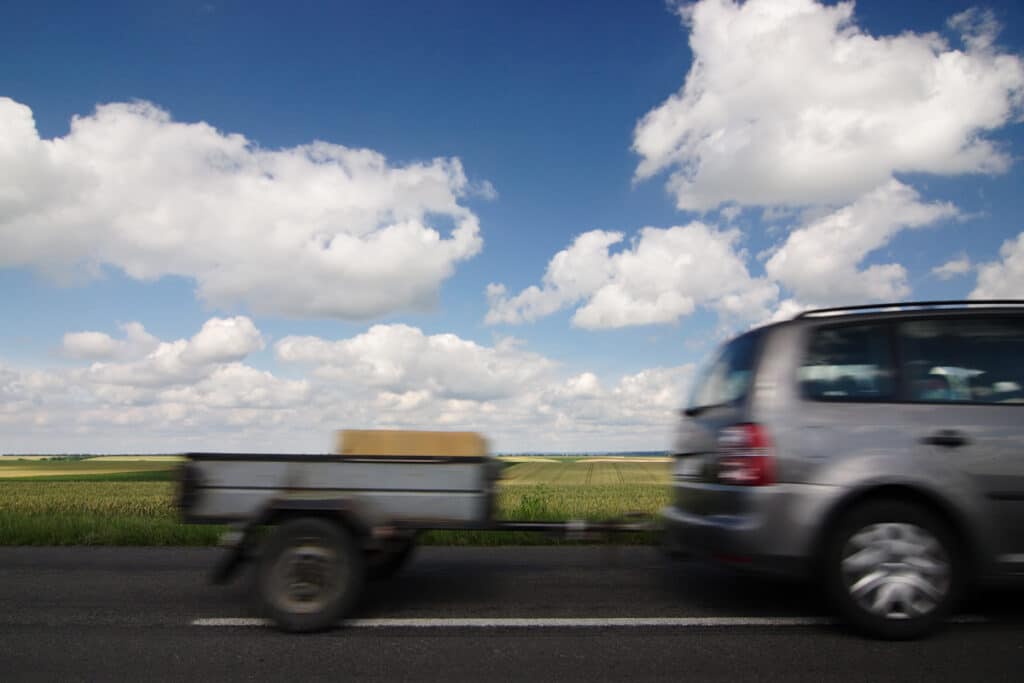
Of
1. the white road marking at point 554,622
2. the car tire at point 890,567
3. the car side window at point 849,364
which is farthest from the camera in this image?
the white road marking at point 554,622

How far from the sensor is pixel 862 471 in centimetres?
418

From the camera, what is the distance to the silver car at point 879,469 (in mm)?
4176

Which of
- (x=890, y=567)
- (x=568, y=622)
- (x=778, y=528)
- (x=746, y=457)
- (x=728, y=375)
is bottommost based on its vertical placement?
(x=568, y=622)

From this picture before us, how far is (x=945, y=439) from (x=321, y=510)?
3.70m

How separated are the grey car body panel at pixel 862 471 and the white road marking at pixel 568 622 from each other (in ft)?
1.98

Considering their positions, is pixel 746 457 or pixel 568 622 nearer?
pixel 746 457

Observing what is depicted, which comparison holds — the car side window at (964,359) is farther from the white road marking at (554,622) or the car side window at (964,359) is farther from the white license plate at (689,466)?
the white road marking at (554,622)

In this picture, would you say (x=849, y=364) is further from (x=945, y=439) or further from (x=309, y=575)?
(x=309, y=575)

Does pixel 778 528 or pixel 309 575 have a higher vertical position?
pixel 778 528

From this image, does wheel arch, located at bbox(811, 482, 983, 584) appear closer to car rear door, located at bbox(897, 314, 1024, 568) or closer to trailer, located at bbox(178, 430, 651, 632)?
car rear door, located at bbox(897, 314, 1024, 568)

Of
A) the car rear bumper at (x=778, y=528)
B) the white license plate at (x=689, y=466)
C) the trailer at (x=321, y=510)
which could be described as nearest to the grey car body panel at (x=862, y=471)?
the car rear bumper at (x=778, y=528)

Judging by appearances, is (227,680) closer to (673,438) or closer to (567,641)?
(567,641)

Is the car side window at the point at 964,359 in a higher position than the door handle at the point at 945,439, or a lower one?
higher

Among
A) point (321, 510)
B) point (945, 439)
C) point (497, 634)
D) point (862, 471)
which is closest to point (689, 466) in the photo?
point (862, 471)
